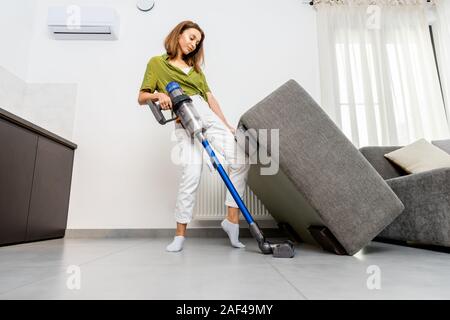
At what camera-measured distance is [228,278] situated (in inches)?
29.0

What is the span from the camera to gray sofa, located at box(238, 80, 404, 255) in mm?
1091

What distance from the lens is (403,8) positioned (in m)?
2.66

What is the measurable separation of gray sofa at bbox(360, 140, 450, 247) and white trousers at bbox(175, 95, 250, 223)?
2.78ft

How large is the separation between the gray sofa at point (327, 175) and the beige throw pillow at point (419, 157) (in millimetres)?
940

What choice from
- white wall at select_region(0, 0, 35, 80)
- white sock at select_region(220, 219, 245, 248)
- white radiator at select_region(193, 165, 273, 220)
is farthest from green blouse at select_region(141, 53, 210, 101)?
white wall at select_region(0, 0, 35, 80)

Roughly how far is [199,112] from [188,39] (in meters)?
0.45

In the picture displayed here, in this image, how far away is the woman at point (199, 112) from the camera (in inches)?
54.3

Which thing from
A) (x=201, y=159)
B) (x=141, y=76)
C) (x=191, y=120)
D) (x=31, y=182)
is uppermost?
(x=141, y=76)

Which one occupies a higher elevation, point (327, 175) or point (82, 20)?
point (82, 20)

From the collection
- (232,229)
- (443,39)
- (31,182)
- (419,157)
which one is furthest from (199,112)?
(443,39)

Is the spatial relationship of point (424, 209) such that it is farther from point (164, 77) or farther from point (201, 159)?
point (164, 77)

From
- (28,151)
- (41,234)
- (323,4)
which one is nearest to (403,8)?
(323,4)

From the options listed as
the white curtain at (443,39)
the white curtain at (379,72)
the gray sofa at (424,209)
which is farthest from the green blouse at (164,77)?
the white curtain at (443,39)

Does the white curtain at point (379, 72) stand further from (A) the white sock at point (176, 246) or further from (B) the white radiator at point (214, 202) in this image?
(A) the white sock at point (176, 246)
